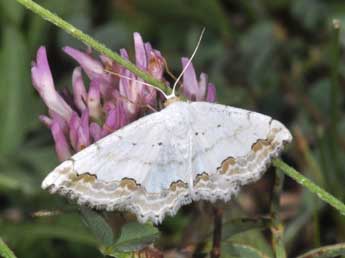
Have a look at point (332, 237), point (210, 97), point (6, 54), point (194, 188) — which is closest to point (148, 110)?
point (210, 97)

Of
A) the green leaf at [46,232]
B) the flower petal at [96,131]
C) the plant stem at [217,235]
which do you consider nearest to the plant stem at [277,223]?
the plant stem at [217,235]

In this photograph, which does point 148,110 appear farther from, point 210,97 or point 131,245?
point 131,245

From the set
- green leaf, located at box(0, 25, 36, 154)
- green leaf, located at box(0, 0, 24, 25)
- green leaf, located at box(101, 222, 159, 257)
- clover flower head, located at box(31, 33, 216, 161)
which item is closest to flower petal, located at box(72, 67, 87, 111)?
clover flower head, located at box(31, 33, 216, 161)

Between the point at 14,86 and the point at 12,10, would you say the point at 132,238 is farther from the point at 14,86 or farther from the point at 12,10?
the point at 12,10

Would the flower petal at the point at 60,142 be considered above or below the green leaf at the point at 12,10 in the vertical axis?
below

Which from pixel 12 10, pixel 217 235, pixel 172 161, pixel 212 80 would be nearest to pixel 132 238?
pixel 172 161

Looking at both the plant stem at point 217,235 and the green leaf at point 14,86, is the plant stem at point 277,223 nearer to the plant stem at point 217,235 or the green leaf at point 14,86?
the plant stem at point 217,235

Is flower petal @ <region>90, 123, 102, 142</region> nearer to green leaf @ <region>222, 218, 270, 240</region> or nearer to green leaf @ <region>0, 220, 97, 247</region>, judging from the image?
green leaf @ <region>222, 218, 270, 240</region>
